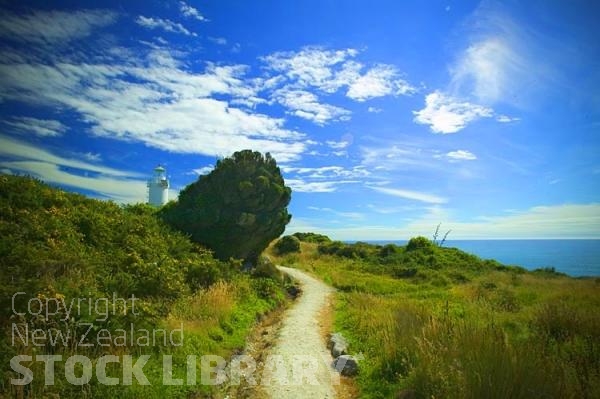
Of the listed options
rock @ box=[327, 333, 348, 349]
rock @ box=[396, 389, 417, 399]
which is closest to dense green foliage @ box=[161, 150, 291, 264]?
rock @ box=[327, 333, 348, 349]

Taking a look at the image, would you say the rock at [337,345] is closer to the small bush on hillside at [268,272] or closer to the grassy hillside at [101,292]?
the grassy hillside at [101,292]

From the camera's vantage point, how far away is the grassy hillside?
22.1 ft

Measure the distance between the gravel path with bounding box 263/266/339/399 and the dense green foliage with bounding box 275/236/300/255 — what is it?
3110cm

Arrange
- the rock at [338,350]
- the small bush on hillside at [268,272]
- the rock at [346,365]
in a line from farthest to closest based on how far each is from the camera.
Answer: the small bush on hillside at [268,272] < the rock at [338,350] < the rock at [346,365]

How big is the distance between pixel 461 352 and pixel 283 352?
5356mm

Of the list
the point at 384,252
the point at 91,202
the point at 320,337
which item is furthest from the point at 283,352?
the point at 384,252

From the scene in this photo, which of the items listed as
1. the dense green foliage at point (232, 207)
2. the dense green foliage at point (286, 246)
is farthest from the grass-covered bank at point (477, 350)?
the dense green foliage at point (286, 246)

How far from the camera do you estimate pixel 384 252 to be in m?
46.3

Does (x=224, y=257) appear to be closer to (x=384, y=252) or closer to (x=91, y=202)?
(x=91, y=202)

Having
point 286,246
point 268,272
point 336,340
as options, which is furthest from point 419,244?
point 336,340

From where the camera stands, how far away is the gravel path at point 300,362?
25.1ft

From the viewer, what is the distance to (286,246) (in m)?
48.0

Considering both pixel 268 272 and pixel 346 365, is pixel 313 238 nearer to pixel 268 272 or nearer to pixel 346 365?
pixel 268 272

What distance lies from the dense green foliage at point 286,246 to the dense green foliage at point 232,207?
20885 mm
